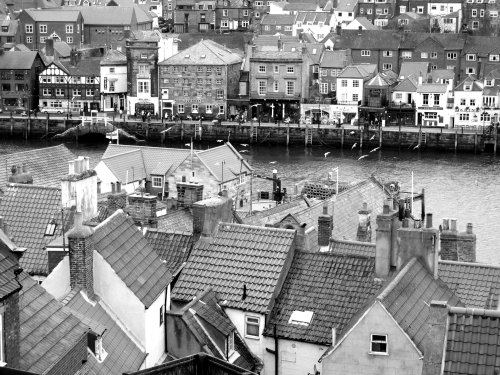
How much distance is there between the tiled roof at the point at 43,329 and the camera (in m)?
18.5

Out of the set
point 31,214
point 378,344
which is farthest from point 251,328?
point 31,214

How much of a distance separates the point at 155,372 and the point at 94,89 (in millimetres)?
117697

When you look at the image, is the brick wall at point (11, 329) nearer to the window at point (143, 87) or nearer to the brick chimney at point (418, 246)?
the brick chimney at point (418, 246)

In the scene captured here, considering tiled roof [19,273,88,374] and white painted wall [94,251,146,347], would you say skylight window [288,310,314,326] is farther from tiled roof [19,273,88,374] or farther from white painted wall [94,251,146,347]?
tiled roof [19,273,88,374]

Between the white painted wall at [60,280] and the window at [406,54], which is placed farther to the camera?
the window at [406,54]

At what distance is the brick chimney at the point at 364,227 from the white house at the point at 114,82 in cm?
8993

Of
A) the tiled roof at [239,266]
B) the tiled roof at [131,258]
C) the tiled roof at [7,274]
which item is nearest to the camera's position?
the tiled roof at [7,274]

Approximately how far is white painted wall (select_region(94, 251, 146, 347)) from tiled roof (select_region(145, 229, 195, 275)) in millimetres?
3607

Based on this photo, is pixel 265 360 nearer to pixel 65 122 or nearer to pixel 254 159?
pixel 254 159

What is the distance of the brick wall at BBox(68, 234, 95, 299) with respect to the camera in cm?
2283

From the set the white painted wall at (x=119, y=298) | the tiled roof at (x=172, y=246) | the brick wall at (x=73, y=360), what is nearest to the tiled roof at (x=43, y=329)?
the brick wall at (x=73, y=360)

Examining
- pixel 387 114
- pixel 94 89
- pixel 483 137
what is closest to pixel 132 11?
pixel 94 89

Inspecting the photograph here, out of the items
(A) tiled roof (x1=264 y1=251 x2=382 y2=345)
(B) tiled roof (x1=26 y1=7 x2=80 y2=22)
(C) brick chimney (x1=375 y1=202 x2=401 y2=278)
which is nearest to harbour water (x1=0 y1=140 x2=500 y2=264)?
(A) tiled roof (x1=264 y1=251 x2=382 y2=345)

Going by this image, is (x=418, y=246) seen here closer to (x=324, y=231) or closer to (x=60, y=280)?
(x=60, y=280)
